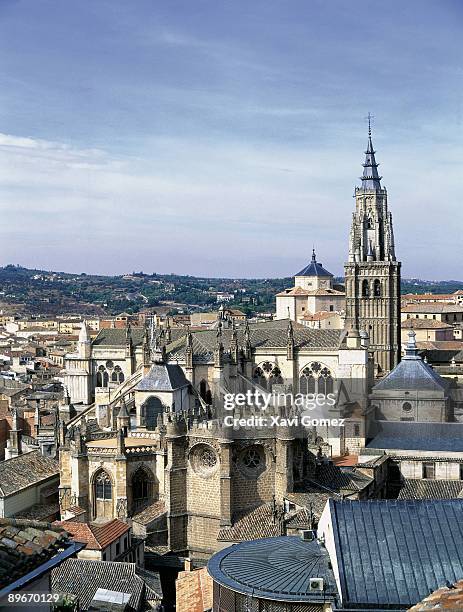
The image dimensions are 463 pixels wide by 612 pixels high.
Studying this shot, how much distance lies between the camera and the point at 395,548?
17734mm

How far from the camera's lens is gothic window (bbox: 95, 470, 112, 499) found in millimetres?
36875

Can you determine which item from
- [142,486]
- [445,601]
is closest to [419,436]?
[142,486]

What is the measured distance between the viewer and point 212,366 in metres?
50.0

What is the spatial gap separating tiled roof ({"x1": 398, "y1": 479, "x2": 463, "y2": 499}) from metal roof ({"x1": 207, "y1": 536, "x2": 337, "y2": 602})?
65.1 feet

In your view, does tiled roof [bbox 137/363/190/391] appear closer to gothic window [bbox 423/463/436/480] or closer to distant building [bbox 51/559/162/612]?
gothic window [bbox 423/463/436/480]

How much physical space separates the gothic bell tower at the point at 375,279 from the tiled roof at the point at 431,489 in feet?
92.2

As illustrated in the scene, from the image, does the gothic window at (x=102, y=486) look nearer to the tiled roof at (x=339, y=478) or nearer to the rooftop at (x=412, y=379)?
the tiled roof at (x=339, y=478)

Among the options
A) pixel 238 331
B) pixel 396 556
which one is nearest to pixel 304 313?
pixel 238 331

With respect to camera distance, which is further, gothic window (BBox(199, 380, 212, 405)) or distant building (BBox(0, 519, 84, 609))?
gothic window (BBox(199, 380, 212, 405))

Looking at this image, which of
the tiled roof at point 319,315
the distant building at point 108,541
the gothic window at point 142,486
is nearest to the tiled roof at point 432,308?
the tiled roof at point 319,315

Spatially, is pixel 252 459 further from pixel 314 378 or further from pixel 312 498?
pixel 314 378

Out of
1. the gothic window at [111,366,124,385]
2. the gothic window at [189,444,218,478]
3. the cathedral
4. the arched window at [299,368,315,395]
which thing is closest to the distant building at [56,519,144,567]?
the cathedral

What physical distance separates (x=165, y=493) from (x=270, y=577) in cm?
1910

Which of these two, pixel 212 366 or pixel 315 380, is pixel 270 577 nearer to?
pixel 212 366
